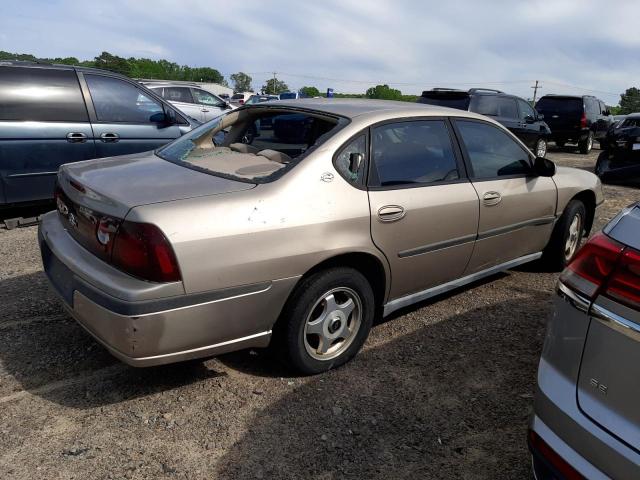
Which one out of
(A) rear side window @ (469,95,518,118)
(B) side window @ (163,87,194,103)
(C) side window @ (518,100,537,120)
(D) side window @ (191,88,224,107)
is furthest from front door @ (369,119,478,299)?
(B) side window @ (163,87,194,103)

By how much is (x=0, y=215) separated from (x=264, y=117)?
4.10 meters

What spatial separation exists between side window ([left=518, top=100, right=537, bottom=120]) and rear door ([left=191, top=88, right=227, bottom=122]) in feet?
24.8

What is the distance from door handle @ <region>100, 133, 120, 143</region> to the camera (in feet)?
19.1

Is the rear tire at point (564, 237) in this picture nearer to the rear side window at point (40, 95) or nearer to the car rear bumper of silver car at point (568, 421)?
the car rear bumper of silver car at point (568, 421)

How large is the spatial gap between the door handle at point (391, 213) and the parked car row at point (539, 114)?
8228 mm

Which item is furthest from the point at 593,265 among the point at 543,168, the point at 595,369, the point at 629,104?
the point at 629,104

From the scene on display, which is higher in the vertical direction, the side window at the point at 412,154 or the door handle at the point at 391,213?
the side window at the point at 412,154

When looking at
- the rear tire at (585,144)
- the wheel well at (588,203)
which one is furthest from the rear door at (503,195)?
the rear tire at (585,144)

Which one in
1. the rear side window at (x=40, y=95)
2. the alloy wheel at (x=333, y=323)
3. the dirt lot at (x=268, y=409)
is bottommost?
the dirt lot at (x=268, y=409)

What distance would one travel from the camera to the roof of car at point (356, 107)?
10.5 feet

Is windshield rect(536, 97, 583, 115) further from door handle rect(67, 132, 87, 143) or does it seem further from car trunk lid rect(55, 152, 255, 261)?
car trunk lid rect(55, 152, 255, 261)

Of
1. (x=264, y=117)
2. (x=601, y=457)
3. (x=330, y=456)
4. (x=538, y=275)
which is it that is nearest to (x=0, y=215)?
(x=264, y=117)

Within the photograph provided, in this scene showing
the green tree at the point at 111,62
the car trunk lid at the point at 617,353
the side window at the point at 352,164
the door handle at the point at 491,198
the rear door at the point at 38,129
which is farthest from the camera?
the green tree at the point at 111,62

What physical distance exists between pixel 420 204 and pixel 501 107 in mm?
→ 9632
